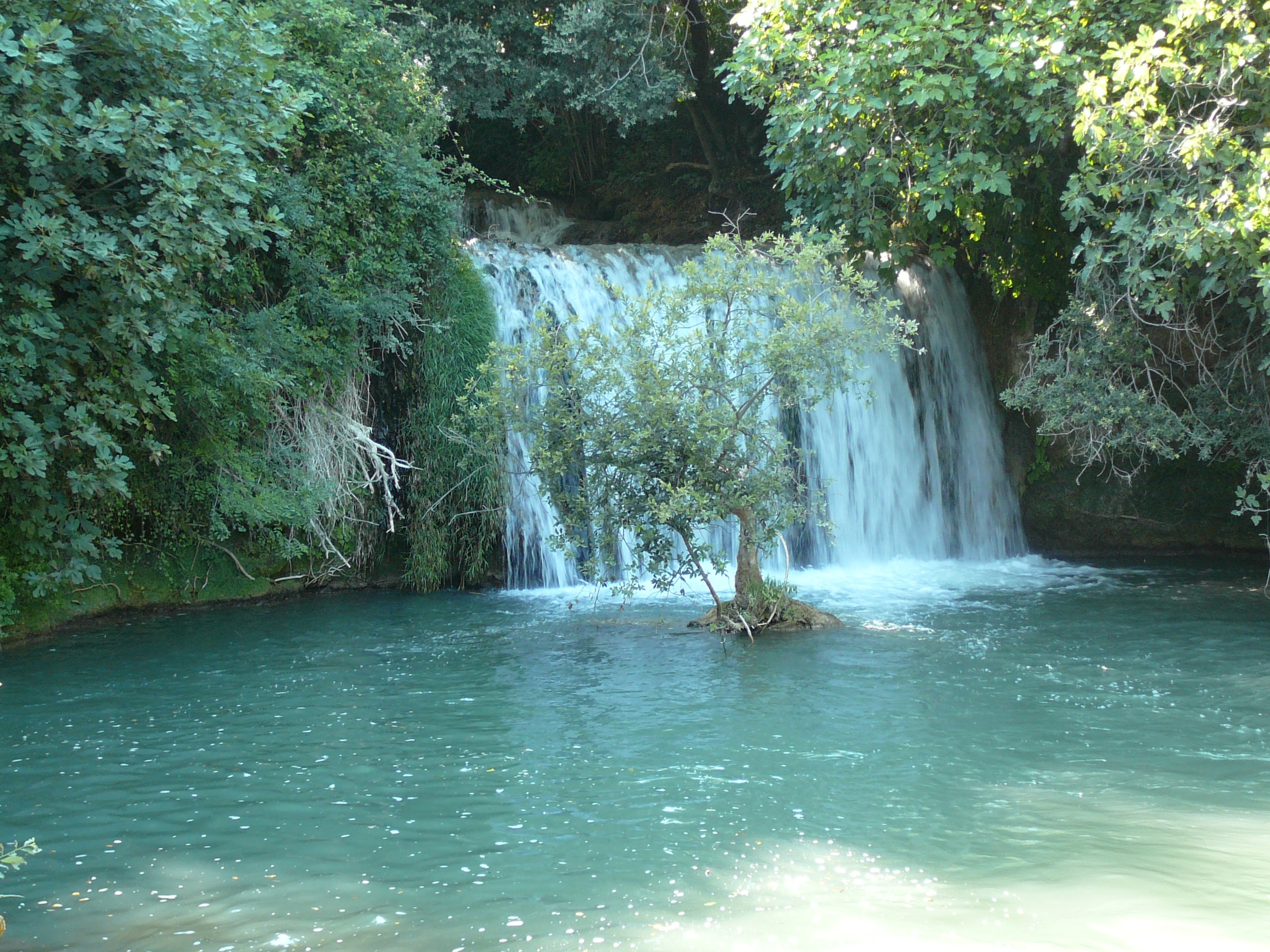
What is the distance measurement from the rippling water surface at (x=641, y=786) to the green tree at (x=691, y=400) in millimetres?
1104

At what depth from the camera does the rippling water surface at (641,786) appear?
→ 4895mm

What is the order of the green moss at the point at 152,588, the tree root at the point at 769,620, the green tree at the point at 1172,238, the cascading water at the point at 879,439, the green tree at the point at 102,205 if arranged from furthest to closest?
the cascading water at the point at 879,439 → the green moss at the point at 152,588 → the tree root at the point at 769,620 → the green tree at the point at 1172,238 → the green tree at the point at 102,205

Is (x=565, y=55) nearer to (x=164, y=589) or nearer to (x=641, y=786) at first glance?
(x=164, y=589)

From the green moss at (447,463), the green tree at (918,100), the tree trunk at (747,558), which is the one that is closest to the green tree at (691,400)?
the tree trunk at (747,558)

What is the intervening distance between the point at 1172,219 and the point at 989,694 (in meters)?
4.43

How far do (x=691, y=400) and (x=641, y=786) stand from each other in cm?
438

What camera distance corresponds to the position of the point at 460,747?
7.44m

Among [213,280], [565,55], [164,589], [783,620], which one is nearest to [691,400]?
[783,620]

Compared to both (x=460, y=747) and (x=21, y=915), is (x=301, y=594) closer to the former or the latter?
(x=460, y=747)

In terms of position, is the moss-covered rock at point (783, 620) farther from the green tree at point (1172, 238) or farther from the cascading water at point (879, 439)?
the green tree at point (1172, 238)

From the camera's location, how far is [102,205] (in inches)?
353

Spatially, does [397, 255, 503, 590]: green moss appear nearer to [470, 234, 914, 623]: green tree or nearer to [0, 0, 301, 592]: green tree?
[470, 234, 914, 623]: green tree

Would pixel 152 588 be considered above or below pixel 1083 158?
below

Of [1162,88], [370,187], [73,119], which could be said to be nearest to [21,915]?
[73,119]
